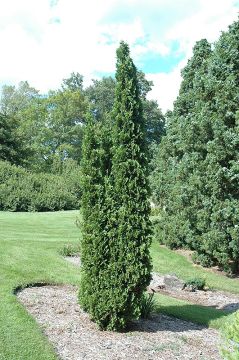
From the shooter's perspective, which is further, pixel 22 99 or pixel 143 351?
pixel 22 99

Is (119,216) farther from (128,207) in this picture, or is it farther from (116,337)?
(116,337)

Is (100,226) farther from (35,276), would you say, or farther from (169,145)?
(169,145)

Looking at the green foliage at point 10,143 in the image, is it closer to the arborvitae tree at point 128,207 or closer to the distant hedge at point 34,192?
the distant hedge at point 34,192

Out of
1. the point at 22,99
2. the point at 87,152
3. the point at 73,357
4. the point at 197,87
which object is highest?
the point at 22,99

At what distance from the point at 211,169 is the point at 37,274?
19.1ft

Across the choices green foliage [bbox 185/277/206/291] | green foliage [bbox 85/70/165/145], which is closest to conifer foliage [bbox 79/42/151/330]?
green foliage [bbox 185/277/206/291]

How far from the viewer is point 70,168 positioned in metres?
36.8

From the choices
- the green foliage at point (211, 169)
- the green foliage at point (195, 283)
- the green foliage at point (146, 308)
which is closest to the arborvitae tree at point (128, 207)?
the green foliage at point (146, 308)

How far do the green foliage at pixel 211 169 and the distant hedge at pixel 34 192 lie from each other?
47.7 ft

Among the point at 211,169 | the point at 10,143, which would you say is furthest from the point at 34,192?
the point at 211,169

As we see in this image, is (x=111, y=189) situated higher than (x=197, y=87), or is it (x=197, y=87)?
(x=197, y=87)

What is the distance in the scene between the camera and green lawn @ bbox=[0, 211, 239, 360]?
17.4ft

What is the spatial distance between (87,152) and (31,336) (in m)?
2.69

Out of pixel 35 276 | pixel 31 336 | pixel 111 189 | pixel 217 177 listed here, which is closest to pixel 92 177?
pixel 111 189
